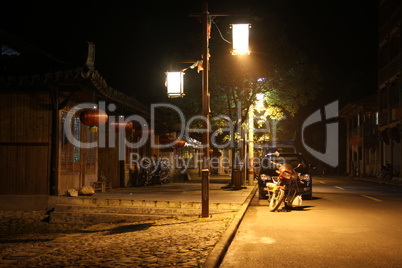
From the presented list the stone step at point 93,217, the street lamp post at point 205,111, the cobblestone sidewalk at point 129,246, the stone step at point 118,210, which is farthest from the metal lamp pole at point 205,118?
the stone step at point 93,217

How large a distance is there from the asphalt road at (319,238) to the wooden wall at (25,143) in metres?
6.88

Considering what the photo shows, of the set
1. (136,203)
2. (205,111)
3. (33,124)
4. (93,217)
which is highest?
(205,111)

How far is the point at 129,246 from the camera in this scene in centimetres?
854

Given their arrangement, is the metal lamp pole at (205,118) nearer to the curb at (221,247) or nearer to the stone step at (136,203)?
the curb at (221,247)

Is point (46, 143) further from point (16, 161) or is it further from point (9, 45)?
point (9, 45)

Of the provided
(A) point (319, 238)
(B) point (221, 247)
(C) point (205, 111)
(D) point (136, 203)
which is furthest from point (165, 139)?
(B) point (221, 247)

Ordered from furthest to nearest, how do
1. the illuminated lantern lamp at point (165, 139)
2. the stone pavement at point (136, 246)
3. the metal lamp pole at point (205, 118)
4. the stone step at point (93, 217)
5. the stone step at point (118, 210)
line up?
the illuminated lantern lamp at point (165, 139) → the stone step at point (118, 210) → the stone step at point (93, 217) → the metal lamp pole at point (205, 118) → the stone pavement at point (136, 246)

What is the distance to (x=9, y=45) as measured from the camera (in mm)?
16156

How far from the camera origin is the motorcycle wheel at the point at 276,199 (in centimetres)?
1453

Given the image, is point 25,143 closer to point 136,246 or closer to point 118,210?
point 118,210

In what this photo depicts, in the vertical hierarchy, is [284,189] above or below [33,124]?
below

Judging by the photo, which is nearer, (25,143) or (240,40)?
(240,40)

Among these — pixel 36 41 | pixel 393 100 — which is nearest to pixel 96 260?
pixel 36 41

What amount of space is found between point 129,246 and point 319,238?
3978 mm
